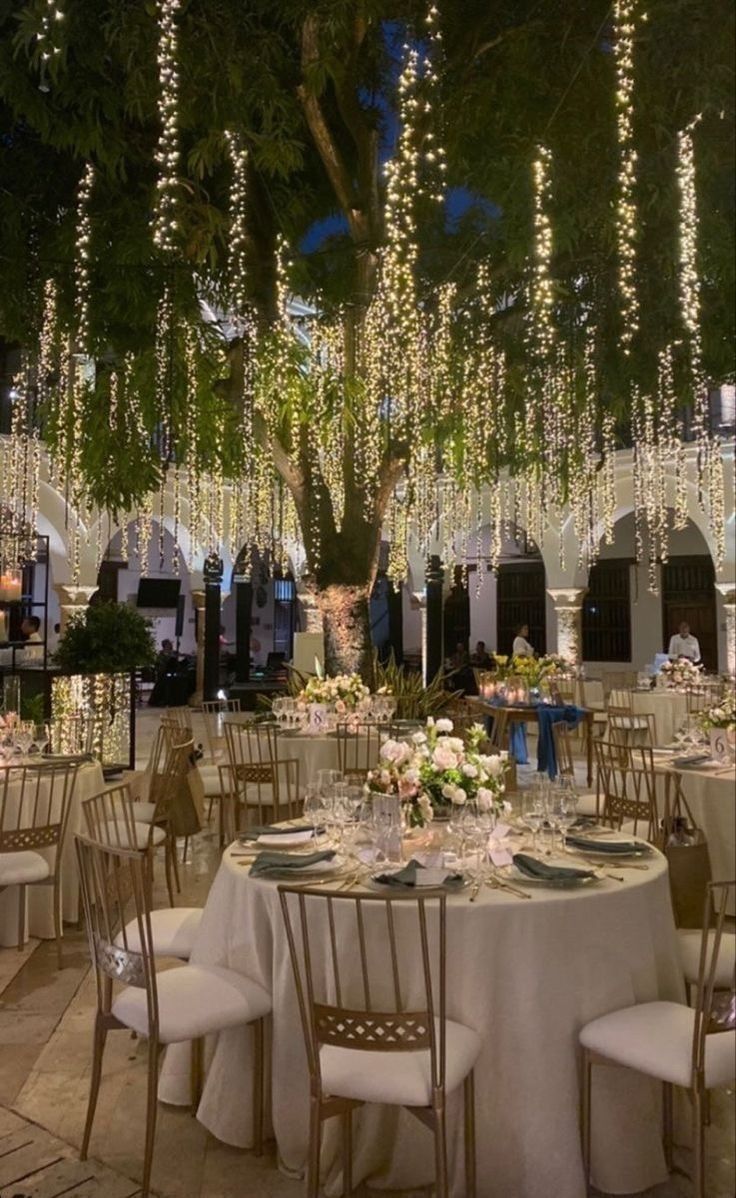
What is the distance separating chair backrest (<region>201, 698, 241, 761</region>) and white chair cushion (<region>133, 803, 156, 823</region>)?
1.68 meters

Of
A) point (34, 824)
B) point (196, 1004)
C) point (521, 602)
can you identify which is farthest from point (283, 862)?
point (521, 602)

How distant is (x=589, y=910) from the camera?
8.24 ft

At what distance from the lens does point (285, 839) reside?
3.22m

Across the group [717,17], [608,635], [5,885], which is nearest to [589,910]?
[717,17]

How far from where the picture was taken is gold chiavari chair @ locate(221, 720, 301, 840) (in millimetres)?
5645

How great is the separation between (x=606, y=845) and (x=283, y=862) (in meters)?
1.07

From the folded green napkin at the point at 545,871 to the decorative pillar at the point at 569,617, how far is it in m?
12.7

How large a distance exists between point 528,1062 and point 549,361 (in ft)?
19.7

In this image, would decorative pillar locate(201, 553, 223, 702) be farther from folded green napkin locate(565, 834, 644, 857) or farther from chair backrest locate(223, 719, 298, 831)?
folded green napkin locate(565, 834, 644, 857)

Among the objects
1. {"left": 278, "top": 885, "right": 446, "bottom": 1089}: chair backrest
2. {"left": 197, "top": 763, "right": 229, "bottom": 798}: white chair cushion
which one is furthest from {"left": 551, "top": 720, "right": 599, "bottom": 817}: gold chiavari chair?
{"left": 278, "top": 885, "right": 446, "bottom": 1089}: chair backrest

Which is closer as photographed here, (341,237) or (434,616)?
(341,237)

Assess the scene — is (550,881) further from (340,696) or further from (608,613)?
(608,613)

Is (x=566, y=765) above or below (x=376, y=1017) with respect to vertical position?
below

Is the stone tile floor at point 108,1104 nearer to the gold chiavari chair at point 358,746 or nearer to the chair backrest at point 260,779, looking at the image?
the chair backrest at point 260,779
